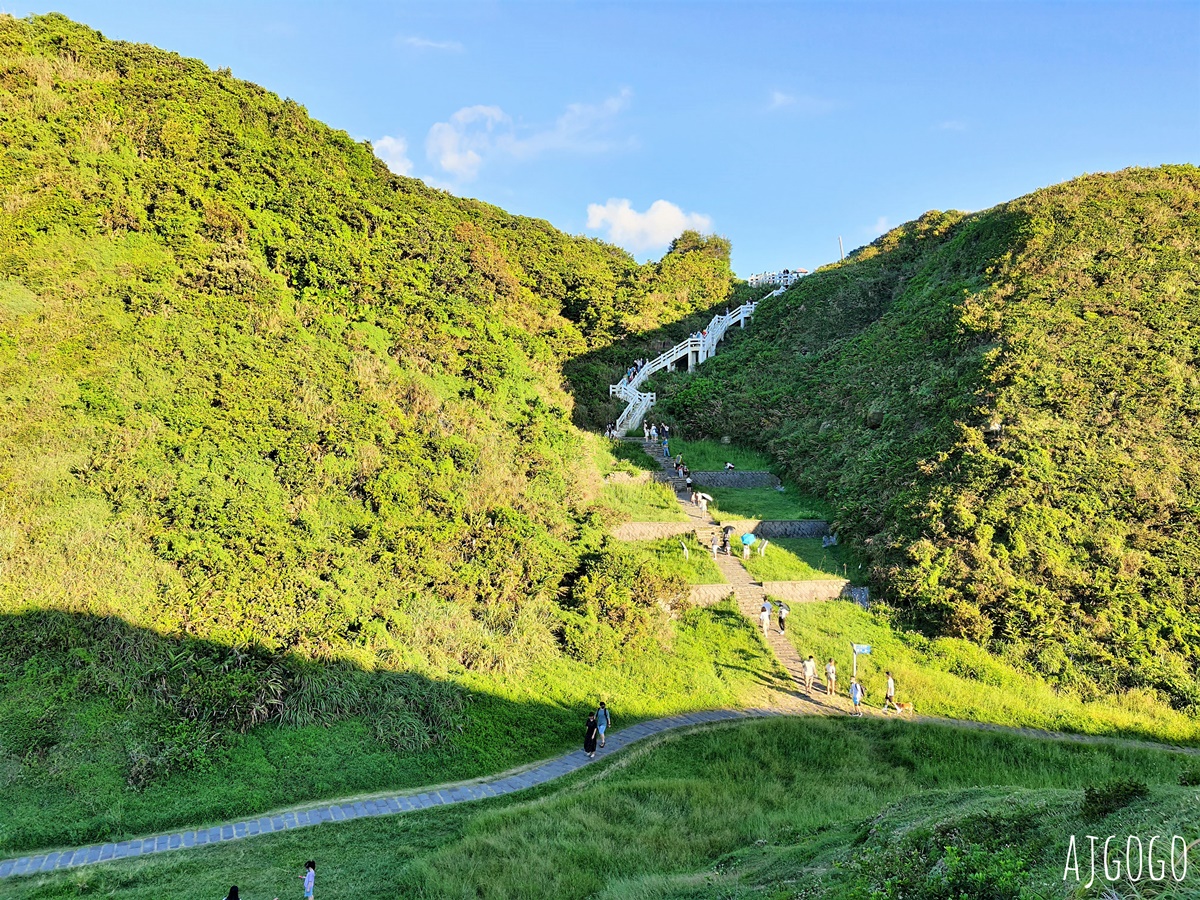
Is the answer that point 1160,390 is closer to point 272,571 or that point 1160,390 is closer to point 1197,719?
point 1197,719

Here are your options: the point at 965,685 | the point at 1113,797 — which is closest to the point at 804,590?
the point at 965,685

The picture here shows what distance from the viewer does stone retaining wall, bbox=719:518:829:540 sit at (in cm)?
2327

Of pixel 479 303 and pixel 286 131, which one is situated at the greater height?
pixel 286 131

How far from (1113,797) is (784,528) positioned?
717 inches

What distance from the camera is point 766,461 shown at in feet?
99.8

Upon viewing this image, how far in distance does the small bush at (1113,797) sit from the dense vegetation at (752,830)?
79mm

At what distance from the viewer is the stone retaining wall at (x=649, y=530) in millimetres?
21770

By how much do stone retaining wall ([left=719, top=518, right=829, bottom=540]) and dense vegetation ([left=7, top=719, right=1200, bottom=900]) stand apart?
9482 millimetres

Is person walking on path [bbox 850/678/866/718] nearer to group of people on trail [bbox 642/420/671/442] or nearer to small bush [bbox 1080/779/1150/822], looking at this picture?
small bush [bbox 1080/779/1150/822]

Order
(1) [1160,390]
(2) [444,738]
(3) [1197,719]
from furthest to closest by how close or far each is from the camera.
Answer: (1) [1160,390], (3) [1197,719], (2) [444,738]

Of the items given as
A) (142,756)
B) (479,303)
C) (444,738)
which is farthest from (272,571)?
(479,303)

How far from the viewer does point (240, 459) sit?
14.5 m

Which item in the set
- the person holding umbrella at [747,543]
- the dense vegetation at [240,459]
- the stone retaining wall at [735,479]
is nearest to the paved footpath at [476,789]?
the dense vegetation at [240,459]

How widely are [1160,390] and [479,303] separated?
2367cm
